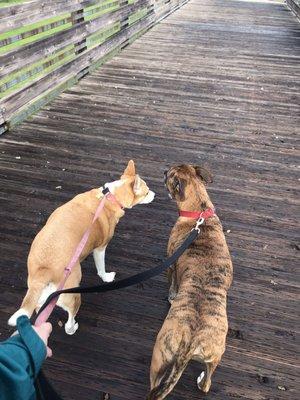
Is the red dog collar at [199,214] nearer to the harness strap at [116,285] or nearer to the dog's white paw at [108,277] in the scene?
the harness strap at [116,285]

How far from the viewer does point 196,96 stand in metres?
8.32

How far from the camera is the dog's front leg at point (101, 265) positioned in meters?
3.54

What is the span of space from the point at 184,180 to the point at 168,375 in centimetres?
187

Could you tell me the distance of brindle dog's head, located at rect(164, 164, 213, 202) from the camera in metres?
3.58

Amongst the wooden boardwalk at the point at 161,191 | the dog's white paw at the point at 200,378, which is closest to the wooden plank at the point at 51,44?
the wooden boardwalk at the point at 161,191

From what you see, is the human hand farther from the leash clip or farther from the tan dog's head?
the tan dog's head

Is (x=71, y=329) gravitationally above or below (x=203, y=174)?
below

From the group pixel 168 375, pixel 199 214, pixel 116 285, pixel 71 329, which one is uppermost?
pixel 116 285

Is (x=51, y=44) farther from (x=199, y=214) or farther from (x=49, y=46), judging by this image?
(x=199, y=214)

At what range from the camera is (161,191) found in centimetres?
519

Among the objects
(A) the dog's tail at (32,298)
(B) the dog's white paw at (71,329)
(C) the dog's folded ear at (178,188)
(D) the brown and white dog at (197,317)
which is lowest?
(B) the dog's white paw at (71,329)

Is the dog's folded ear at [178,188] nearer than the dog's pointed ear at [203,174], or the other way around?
the dog's folded ear at [178,188]

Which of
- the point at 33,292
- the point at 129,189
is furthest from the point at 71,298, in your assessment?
the point at 129,189

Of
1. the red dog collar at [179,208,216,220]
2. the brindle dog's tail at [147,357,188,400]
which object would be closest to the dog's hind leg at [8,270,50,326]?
the brindle dog's tail at [147,357,188,400]
